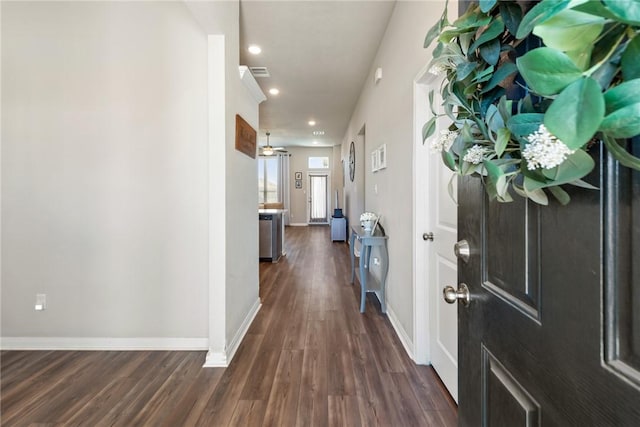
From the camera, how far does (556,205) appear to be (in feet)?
1.51

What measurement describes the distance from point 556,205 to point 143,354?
103 inches

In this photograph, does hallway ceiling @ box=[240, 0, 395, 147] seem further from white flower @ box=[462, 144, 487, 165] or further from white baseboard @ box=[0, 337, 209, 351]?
white baseboard @ box=[0, 337, 209, 351]

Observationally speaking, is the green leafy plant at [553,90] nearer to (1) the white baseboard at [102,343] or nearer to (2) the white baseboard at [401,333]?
(2) the white baseboard at [401,333]

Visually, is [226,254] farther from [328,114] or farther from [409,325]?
[328,114]

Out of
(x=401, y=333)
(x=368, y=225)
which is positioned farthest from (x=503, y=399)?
(x=368, y=225)

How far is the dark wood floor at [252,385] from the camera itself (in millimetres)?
1518

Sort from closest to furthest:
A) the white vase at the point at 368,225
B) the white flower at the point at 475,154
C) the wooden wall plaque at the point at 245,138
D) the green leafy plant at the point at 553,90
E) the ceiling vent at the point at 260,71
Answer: the green leafy plant at the point at 553,90
the white flower at the point at 475,154
the wooden wall plaque at the point at 245,138
the white vase at the point at 368,225
the ceiling vent at the point at 260,71

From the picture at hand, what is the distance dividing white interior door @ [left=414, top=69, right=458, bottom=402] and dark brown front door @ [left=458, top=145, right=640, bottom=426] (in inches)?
37.8

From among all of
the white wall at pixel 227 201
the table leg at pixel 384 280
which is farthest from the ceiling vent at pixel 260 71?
the table leg at pixel 384 280

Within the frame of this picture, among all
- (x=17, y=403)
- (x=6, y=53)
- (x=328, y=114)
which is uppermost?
(x=328, y=114)

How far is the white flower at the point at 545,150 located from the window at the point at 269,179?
9.97m

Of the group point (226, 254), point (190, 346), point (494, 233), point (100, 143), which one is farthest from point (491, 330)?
point (100, 143)

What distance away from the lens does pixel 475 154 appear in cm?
52

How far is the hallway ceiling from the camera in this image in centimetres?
254
